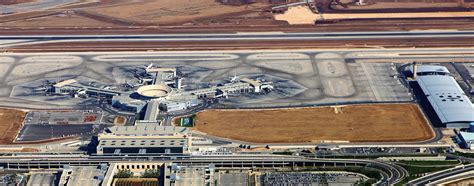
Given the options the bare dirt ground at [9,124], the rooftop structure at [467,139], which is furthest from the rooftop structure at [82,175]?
the rooftop structure at [467,139]

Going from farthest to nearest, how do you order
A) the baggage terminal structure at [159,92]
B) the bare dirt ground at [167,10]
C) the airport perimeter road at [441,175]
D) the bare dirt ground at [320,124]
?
1. the bare dirt ground at [167,10]
2. the baggage terminal structure at [159,92]
3. the bare dirt ground at [320,124]
4. the airport perimeter road at [441,175]

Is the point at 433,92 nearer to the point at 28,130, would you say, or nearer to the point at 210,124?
the point at 210,124

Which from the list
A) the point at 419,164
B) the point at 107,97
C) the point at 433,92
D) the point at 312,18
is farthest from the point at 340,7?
the point at 419,164

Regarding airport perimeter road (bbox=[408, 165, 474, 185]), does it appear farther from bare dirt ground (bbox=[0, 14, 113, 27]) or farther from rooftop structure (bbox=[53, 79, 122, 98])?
bare dirt ground (bbox=[0, 14, 113, 27])

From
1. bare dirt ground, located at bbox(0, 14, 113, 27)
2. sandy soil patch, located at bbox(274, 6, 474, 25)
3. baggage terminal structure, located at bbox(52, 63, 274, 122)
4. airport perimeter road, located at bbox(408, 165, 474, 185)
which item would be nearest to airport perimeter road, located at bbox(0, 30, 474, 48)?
bare dirt ground, located at bbox(0, 14, 113, 27)

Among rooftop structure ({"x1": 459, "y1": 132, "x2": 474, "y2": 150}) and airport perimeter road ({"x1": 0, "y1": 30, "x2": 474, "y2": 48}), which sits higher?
airport perimeter road ({"x1": 0, "y1": 30, "x2": 474, "y2": 48})

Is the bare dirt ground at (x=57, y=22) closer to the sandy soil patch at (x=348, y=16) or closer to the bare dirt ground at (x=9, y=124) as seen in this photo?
the sandy soil patch at (x=348, y=16)

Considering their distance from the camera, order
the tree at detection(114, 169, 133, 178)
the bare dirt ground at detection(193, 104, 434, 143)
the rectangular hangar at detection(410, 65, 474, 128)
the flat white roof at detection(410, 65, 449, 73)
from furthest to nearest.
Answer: the flat white roof at detection(410, 65, 449, 73) < the rectangular hangar at detection(410, 65, 474, 128) < the bare dirt ground at detection(193, 104, 434, 143) < the tree at detection(114, 169, 133, 178)
